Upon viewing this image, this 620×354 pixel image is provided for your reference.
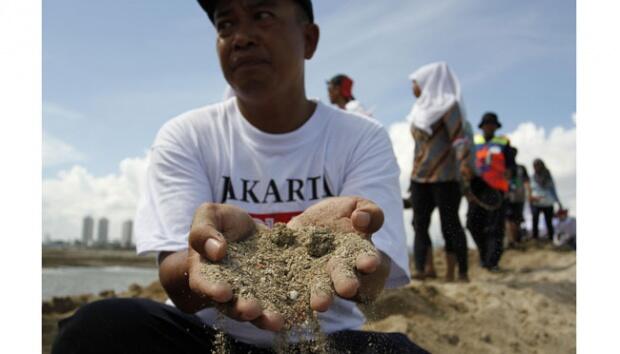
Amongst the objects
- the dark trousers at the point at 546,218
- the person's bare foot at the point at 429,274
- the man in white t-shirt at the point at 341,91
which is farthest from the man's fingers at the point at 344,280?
the dark trousers at the point at 546,218

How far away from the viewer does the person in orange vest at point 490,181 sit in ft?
15.1

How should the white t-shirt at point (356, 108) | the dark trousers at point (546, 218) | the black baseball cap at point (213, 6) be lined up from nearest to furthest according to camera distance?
the black baseball cap at point (213, 6), the white t-shirt at point (356, 108), the dark trousers at point (546, 218)

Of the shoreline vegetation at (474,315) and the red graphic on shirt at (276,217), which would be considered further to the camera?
the shoreline vegetation at (474,315)

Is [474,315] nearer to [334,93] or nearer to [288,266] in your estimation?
[334,93]

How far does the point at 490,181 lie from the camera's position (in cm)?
452

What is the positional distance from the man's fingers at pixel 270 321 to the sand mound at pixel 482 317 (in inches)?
68.0

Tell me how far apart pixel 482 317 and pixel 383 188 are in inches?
87.7

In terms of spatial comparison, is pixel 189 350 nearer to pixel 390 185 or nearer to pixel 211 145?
pixel 211 145

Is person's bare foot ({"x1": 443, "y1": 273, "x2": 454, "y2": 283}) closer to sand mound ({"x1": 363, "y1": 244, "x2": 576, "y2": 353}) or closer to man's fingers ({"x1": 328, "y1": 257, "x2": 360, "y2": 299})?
sand mound ({"x1": 363, "y1": 244, "x2": 576, "y2": 353})

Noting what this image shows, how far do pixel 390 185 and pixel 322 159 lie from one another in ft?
0.71

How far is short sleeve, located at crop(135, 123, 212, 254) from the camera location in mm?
1560

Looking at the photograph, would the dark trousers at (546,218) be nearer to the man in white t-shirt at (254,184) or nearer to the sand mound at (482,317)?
the sand mound at (482,317)

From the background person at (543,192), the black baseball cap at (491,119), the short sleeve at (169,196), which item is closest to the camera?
the short sleeve at (169,196)

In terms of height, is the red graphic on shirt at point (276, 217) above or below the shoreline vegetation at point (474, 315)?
above
